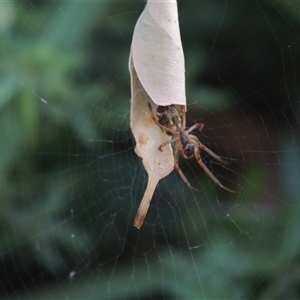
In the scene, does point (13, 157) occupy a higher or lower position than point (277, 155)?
higher

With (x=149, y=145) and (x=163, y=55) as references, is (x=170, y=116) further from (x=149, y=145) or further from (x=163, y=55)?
(x=163, y=55)

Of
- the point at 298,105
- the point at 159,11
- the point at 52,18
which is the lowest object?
the point at 298,105

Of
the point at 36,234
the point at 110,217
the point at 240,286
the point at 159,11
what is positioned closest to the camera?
the point at 159,11

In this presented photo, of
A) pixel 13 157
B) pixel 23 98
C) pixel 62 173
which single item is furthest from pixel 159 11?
pixel 62 173

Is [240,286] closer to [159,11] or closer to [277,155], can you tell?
[277,155]

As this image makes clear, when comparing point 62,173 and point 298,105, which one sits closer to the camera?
point 298,105

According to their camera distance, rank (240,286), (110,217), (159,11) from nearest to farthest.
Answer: (159,11) < (240,286) < (110,217)

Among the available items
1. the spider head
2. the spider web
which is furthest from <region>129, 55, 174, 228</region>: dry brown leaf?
the spider web

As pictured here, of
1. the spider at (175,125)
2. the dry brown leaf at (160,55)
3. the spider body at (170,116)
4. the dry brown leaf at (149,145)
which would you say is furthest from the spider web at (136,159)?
the dry brown leaf at (160,55)
